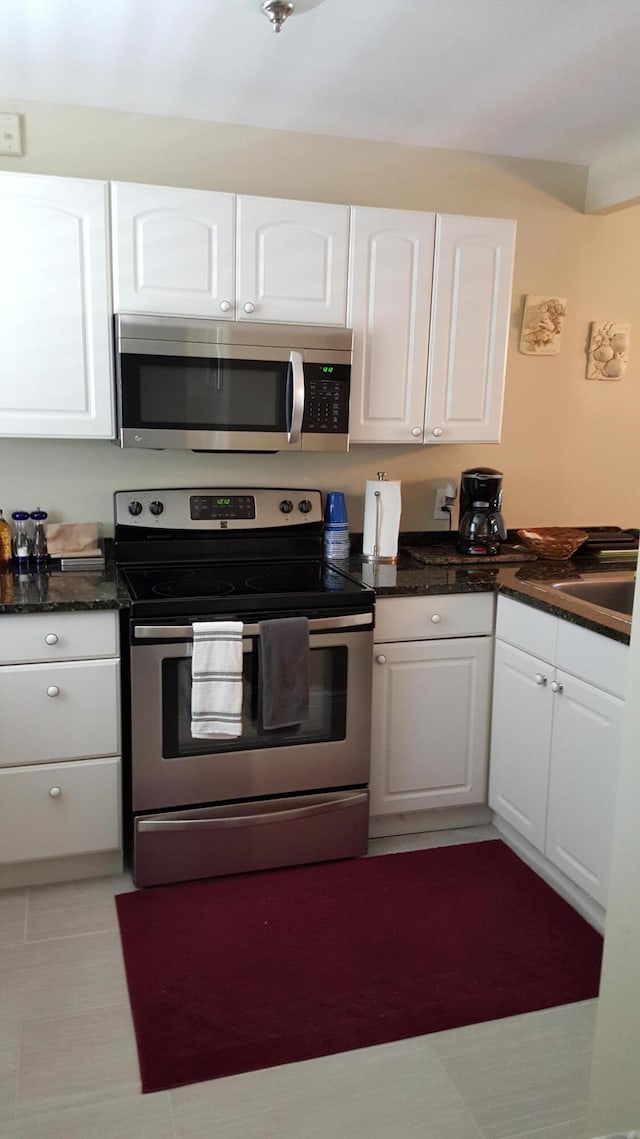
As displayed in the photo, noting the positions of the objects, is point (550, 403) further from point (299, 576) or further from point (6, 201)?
point (6, 201)

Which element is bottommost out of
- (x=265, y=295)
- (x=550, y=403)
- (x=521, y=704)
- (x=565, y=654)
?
(x=521, y=704)

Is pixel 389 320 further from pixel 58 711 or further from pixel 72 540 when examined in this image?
pixel 58 711

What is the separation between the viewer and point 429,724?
2.74 m

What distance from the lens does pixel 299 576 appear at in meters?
2.76

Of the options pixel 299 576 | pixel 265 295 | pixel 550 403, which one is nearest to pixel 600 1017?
pixel 299 576

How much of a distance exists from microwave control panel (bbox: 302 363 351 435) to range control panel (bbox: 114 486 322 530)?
0.34 meters

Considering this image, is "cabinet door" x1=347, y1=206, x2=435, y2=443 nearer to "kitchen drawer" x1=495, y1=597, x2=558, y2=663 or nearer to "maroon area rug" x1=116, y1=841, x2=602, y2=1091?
"kitchen drawer" x1=495, y1=597, x2=558, y2=663

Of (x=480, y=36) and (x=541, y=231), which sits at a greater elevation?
(x=480, y=36)

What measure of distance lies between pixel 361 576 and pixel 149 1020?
138 cm

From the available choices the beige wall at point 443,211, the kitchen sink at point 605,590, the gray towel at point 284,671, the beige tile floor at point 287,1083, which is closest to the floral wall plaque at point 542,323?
the beige wall at point 443,211

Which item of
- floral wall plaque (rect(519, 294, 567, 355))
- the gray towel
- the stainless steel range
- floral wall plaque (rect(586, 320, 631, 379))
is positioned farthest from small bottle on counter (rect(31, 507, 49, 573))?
floral wall plaque (rect(586, 320, 631, 379))

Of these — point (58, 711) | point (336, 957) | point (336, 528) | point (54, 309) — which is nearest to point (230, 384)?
point (54, 309)

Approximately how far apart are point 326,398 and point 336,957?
164 centimetres

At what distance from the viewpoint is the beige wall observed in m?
2.75
